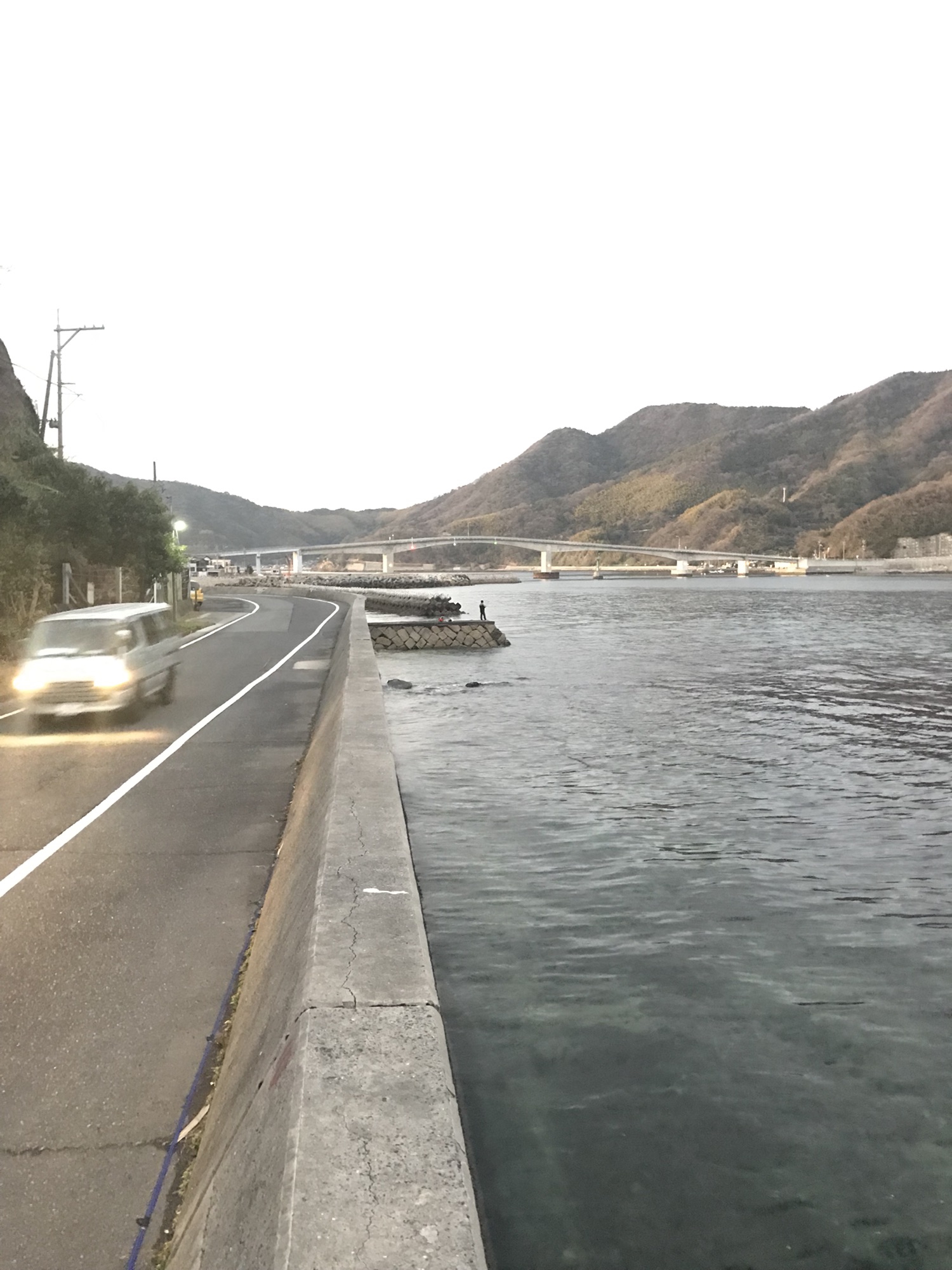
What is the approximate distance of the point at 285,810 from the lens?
32.7 ft

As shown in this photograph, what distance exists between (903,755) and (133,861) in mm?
16392

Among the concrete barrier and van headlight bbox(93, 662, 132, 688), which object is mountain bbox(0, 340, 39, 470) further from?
the concrete barrier

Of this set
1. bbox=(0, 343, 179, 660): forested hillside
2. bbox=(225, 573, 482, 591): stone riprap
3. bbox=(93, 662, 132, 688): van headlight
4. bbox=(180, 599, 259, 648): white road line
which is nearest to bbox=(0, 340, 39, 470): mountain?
bbox=(0, 343, 179, 660): forested hillside

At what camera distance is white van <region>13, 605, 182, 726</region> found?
14664 millimetres

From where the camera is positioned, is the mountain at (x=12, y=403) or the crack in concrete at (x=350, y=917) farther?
the mountain at (x=12, y=403)

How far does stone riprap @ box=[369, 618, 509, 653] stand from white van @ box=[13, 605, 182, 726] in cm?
3276

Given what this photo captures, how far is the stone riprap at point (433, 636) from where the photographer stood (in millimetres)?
49750

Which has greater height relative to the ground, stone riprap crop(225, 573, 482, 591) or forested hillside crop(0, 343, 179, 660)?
forested hillside crop(0, 343, 179, 660)

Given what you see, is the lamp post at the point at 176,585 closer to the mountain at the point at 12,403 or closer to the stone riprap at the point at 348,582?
the mountain at the point at 12,403

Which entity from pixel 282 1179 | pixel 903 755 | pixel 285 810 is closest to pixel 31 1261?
pixel 282 1179

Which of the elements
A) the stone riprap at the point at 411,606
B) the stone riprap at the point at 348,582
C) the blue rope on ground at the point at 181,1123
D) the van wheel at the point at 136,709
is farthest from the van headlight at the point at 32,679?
the stone riprap at the point at 348,582

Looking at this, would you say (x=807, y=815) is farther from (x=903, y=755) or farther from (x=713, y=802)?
(x=903, y=755)

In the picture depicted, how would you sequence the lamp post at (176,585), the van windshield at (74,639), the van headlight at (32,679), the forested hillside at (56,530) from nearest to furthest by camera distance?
the van headlight at (32,679)
the van windshield at (74,639)
the forested hillside at (56,530)
the lamp post at (176,585)

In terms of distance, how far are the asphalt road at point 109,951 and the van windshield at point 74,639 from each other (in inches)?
56.8
